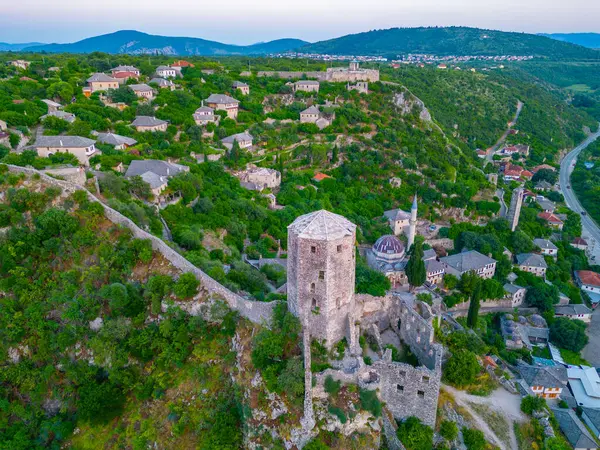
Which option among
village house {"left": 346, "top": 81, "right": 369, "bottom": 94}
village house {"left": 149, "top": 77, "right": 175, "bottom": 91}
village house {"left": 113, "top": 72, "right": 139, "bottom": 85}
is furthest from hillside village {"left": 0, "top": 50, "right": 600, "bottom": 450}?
village house {"left": 346, "top": 81, "right": 369, "bottom": 94}

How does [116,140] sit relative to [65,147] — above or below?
below

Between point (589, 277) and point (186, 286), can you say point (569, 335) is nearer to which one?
point (589, 277)

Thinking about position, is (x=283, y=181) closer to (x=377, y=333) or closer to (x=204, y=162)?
(x=204, y=162)

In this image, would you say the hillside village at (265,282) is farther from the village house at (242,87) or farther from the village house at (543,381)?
the village house at (242,87)

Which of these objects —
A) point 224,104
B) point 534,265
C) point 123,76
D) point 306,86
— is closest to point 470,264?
point 534,265

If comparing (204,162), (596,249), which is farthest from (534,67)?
(204,162)

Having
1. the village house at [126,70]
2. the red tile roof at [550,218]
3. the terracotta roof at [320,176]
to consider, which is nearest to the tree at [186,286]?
the terracotta roof at [320,176]

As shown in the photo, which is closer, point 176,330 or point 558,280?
point 176,330
